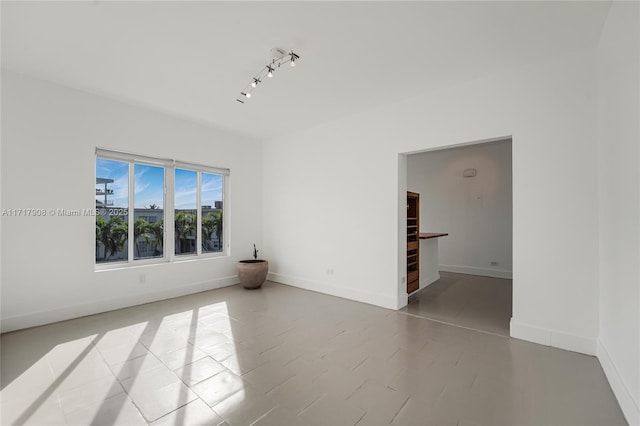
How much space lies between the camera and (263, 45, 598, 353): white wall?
253 centimetres

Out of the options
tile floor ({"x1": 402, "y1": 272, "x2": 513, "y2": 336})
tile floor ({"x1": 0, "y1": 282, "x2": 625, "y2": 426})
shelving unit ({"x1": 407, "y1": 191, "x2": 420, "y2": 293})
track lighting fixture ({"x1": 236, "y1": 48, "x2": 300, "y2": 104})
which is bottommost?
tile floor ({"x1": 402, "y1": 272, "x2": 513, "y2": 336})

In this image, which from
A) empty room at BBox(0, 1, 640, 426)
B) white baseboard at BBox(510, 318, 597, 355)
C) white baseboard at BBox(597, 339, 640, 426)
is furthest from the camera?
white baseboard at BBox(510, 318, 597, 355)

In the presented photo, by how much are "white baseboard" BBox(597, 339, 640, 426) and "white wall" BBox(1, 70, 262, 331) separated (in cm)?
484

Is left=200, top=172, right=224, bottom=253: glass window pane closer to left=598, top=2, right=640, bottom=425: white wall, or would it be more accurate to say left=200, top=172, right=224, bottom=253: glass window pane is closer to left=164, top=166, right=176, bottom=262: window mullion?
left=164, top=166, right=176, bottom=262: window mullion

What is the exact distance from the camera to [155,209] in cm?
430

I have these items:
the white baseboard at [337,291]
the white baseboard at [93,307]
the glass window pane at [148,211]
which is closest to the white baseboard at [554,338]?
the white baseboard at [337,291]

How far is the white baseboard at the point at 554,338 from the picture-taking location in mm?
2463

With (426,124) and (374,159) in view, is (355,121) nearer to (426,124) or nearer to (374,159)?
(374,159)

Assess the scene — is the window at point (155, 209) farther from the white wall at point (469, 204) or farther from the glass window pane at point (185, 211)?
the white wall at point (469, 204)

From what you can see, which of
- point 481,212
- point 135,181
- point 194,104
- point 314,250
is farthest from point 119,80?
point 481,212

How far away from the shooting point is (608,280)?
7.15 ft

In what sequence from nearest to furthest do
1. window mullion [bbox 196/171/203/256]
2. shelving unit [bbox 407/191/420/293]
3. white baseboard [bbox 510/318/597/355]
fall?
white baseboard [bbox 510/318/597/355] → shelving unit [bbox 407/191/420/293] → window mullion [bbox 196/171/203/256]

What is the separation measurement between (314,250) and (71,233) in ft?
10.7

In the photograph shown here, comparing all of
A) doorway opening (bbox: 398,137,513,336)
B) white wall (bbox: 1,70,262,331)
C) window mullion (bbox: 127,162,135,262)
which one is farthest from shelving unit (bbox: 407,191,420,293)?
window mullion (bbox: 127,162,135,262)
